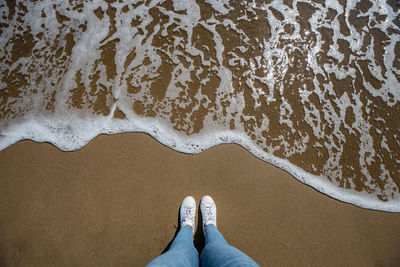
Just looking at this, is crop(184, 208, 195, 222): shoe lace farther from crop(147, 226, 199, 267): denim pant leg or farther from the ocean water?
the ocean water

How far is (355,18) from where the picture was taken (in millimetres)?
3008

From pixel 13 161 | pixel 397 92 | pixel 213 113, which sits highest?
pixel 397 92

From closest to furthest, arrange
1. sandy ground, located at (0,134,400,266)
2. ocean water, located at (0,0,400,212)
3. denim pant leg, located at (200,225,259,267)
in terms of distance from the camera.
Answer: denim pant leg, located at (200,225,259,267)
sandy ground, located at (0,134,400,266)
ocean water, located at (0,0,400,212)

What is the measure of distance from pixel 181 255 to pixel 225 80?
2.02m

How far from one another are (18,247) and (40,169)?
2.42 feet

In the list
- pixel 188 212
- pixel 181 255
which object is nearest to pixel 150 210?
pixel 188 212

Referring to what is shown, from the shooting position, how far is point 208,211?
2020 millimetres

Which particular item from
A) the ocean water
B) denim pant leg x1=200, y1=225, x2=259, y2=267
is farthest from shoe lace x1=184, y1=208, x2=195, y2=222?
the ocean water

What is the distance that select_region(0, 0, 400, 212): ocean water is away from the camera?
7.61 feet

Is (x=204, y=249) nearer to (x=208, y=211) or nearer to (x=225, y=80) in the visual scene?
(x=208, y=211)

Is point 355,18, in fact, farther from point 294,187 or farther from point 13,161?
point 13,161

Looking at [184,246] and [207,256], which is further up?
[207,256]

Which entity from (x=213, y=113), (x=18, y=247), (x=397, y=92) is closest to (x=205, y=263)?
(x=213, y=113)

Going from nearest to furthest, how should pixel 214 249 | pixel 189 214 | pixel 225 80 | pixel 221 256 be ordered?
pixel 221 256 → pixel 214 249 → pixel 189 214 → pixel 225 80
